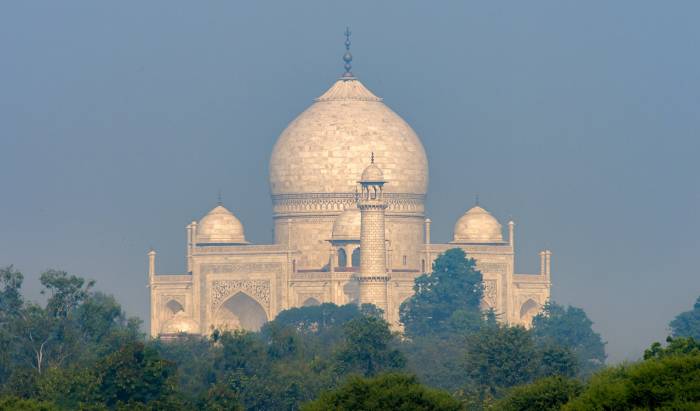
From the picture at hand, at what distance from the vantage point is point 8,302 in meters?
80.5

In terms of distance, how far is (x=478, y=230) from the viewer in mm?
103875

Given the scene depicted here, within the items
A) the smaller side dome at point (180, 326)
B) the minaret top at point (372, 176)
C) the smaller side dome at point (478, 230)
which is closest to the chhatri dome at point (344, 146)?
the smaller side dome at point (478, 230)

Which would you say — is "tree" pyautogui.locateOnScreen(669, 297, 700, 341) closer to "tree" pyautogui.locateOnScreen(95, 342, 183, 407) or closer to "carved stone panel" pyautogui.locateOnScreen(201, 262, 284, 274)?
"carved stone panel" pyautogui.locateOnScreen(201, 262, 284, 274)

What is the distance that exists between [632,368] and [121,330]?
28.8m

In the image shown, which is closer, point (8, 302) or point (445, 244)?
point (8, 302)

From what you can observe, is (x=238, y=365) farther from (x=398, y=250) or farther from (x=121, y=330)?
(x=398, y=250)

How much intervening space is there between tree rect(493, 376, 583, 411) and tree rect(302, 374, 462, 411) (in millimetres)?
1318

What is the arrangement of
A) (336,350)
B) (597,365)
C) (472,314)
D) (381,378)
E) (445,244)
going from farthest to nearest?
(445,244)
(472,314)
(597,365)
(336,350)
(381,378)

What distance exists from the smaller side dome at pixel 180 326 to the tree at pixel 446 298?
720cm

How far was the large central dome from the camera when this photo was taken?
105 meters

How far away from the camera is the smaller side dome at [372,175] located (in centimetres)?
Result: 9806

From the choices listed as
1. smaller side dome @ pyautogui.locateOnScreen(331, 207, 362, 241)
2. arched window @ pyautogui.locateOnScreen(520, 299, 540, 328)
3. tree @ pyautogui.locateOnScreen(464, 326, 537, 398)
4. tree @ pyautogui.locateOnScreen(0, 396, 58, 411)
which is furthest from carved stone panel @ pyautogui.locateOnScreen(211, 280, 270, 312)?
tree @ pyautogui.locateOnScreen(0, 396, 58, 411)

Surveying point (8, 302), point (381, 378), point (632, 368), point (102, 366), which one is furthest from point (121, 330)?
point (632, 368)

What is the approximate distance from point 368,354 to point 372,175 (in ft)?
93.2
